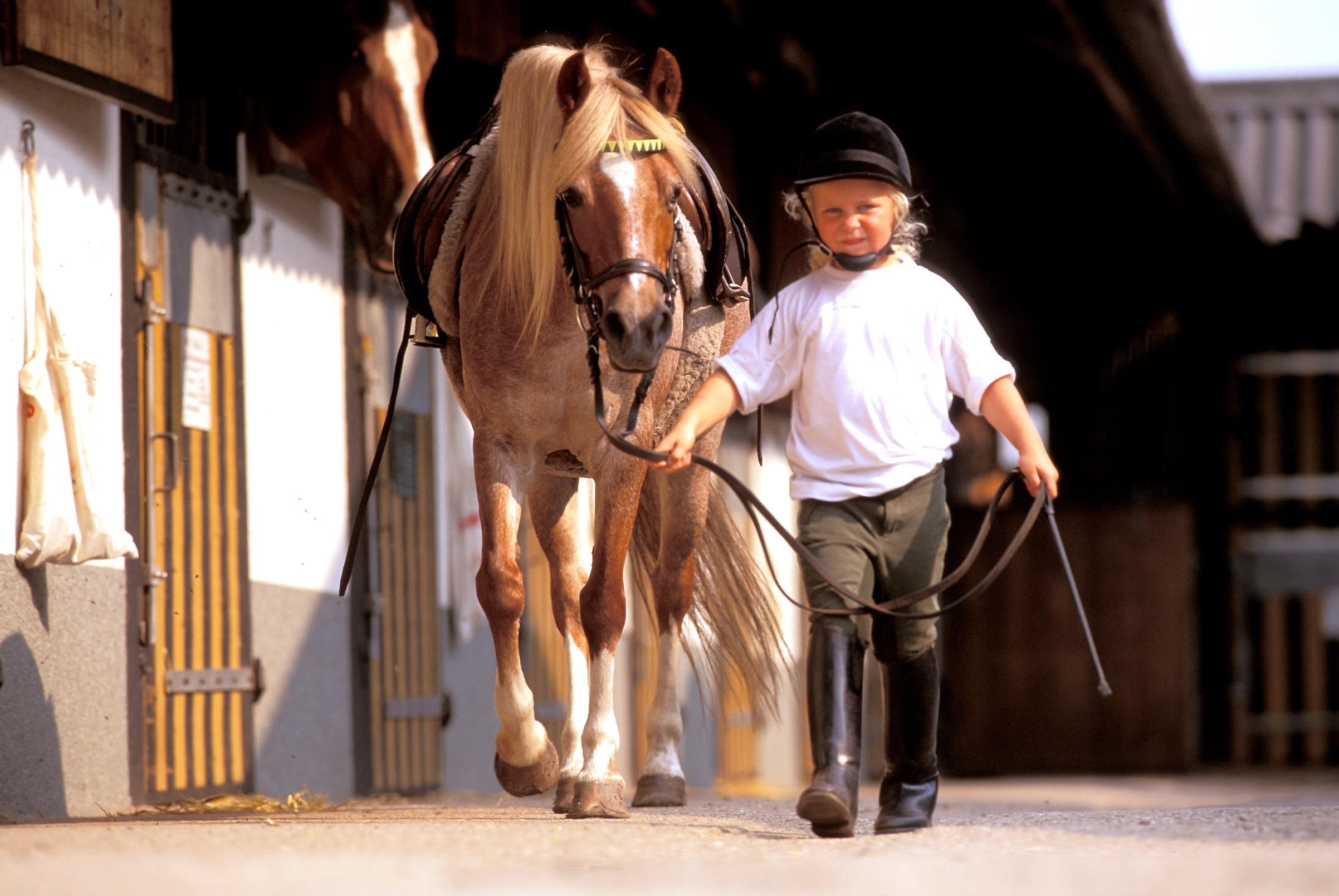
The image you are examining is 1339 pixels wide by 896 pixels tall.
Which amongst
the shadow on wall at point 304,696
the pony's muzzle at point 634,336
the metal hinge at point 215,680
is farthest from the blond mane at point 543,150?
the shadow on wall at point 304,696

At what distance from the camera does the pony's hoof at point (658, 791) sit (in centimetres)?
517

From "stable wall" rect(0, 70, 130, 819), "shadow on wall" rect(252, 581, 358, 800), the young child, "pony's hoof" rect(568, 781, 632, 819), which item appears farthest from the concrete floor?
"shadow on wall" rect(252, 581, 358, 800)

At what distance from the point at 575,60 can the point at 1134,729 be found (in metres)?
11.3

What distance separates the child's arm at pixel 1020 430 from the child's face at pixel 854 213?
0.41 meters

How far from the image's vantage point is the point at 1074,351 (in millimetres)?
16266

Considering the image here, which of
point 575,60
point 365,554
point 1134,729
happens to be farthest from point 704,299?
point 1134,729

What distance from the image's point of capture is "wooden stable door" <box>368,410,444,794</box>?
8.30m

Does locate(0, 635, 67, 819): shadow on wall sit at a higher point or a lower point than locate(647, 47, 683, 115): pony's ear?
lower

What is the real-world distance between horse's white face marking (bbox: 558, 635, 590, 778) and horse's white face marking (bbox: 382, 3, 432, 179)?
8.64 feet

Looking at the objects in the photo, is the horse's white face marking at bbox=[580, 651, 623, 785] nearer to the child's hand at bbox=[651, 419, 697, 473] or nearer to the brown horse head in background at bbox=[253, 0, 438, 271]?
the child's hand at bbox=[651, 419, 697, 473]

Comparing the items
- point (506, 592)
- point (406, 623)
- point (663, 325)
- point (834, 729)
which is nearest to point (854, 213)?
point (663, 325)

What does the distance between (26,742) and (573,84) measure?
2447mm

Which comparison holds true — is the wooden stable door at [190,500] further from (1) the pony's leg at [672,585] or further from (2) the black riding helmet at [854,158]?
(2) the black riding helmet at [854,158]

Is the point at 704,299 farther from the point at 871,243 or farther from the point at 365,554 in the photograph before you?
the point at 365,554
